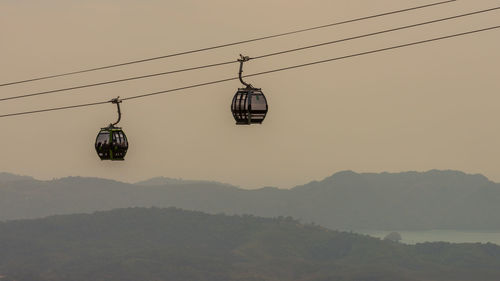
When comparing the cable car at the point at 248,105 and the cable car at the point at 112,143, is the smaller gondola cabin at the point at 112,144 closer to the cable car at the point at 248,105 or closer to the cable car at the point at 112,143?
the cable car at the point at 112,143

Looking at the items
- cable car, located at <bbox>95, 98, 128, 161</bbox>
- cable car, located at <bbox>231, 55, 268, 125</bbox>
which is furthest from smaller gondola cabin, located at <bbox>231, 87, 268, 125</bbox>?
cable car, located at <bbox>95, 98, 128, 161</bbox>

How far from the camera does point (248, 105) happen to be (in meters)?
27.8

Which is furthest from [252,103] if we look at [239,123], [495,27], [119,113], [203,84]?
[495,27]

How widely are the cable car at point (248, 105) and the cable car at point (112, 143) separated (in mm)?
4717

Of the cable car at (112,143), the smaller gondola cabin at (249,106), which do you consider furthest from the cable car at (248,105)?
the cable car at (112,143)

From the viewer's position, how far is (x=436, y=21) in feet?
90.0

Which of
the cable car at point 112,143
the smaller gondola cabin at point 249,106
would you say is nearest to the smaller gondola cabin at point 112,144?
the cable car at point 112,143

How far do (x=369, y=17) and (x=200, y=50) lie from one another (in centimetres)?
553

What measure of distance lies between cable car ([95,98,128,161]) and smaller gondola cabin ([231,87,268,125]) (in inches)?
185

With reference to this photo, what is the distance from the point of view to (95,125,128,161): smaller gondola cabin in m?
30.9

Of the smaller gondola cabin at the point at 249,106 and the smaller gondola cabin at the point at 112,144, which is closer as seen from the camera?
the smaller gondola cabin at the point at 249,106

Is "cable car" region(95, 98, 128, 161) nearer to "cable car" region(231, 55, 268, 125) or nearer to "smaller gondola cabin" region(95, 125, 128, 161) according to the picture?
"smaller gondola cabin" region(95, 125, 128, 161)

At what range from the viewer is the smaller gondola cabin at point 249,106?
91.0 feet

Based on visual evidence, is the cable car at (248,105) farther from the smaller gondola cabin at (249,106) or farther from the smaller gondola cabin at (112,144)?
the smaller gondola cabin at (112,144)
